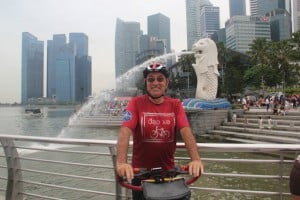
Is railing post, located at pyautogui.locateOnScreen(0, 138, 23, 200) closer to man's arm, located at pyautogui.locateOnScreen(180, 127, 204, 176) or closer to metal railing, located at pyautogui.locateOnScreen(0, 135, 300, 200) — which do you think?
metal railing, located at pyautogui.locateOnScreen(0, 135, 300, 200)

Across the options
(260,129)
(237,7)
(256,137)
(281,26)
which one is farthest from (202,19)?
(256,137)

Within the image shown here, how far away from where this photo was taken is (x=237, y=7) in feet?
543

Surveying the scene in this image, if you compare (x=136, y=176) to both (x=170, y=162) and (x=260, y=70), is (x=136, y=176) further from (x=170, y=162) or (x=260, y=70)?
(x=260, y=70)

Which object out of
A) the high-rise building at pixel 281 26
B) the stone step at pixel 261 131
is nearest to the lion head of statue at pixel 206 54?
the stone step at pixel 261 131

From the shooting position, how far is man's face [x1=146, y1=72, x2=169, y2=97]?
106 inches

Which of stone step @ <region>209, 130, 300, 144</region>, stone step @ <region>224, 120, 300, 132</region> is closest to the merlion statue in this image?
stone step @ <region>224, 120, 300, 132</region>

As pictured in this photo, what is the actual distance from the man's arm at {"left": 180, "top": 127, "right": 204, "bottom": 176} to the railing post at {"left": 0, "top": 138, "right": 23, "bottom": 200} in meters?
2.31

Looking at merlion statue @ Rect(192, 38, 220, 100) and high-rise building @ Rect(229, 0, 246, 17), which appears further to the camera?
high-rise building @ Rect(229, 0, 246, 17)

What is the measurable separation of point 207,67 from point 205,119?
4022 mm

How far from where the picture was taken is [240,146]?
3.09m

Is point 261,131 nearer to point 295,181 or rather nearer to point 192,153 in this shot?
point 192,153

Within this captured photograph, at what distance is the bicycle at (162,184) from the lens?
216 cm

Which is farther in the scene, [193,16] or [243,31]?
[193,16]

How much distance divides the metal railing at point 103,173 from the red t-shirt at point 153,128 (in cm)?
39
